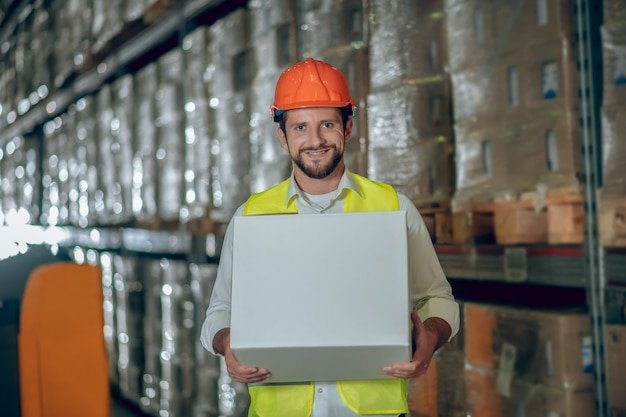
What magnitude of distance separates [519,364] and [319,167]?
1.20m

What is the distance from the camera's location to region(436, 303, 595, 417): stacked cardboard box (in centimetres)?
254

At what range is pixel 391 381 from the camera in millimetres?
1826

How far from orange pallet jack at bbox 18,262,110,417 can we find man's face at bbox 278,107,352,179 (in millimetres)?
1150

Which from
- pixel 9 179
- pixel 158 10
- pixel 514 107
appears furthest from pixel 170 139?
pixel 9 179

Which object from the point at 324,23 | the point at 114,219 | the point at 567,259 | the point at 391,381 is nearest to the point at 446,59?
the point at 324,23

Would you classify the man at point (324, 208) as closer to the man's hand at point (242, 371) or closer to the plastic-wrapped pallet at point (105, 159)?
the man's hand at point (242, 371)

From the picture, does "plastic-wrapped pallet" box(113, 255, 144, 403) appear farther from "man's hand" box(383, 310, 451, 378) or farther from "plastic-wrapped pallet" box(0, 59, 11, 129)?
"plastic-wrapped pallet" box(0, 59, 11, 129)

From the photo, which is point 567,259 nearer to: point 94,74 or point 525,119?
point 525,119

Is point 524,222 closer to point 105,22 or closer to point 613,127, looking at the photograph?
point 613,127

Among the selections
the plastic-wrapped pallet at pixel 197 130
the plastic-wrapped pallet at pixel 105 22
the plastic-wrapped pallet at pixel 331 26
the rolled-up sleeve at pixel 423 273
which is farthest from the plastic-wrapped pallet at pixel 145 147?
the rolled-up sleeve at pixel 423 273

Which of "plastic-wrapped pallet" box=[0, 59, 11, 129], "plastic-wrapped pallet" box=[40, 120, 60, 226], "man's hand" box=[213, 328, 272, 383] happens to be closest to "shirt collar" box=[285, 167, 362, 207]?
"man's hand" box=[213, 328, 272, 383]

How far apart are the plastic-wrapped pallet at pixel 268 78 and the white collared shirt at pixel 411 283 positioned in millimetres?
1628

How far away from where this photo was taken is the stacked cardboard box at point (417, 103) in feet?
9.45

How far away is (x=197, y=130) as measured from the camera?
4.52 m
